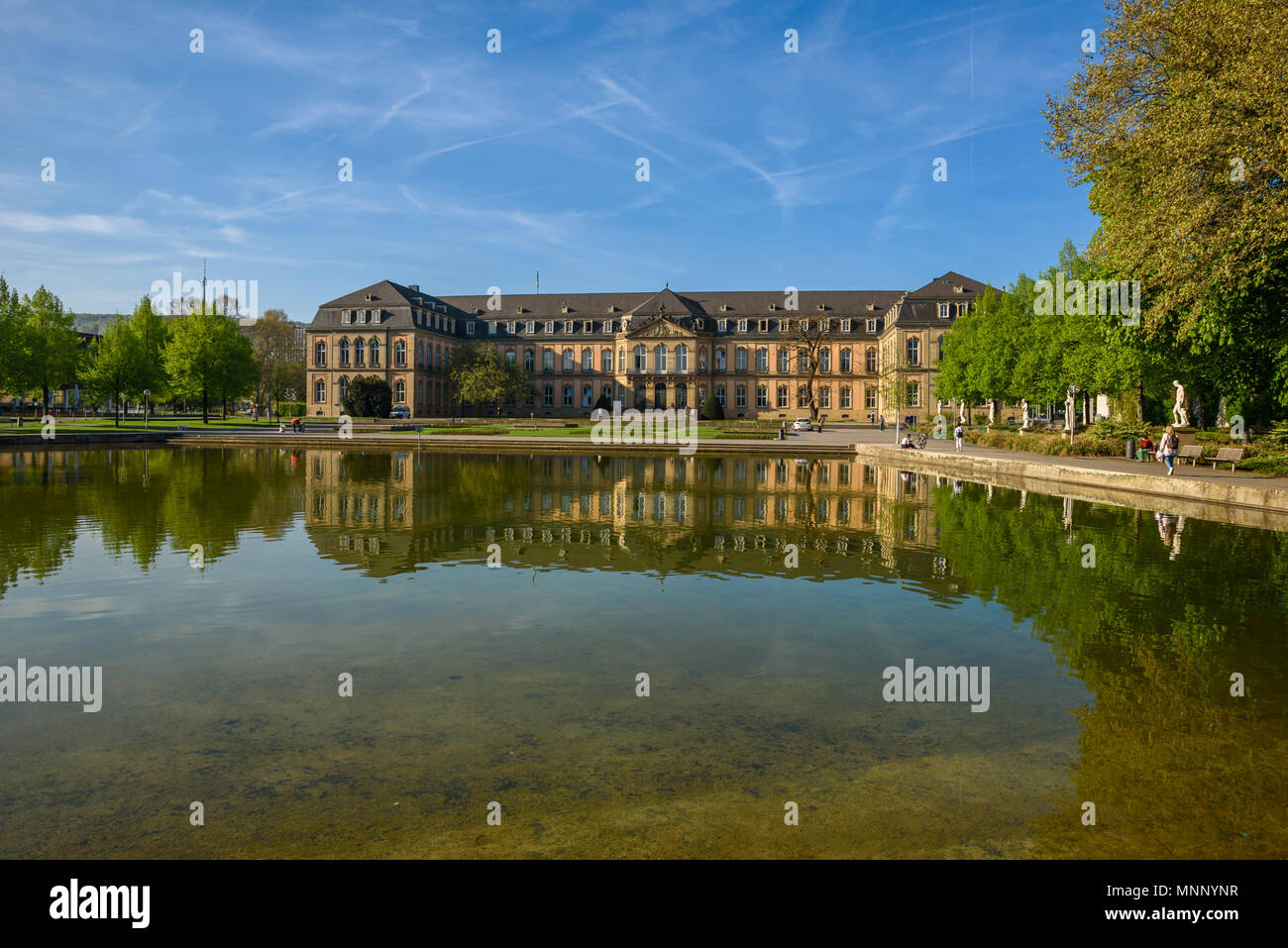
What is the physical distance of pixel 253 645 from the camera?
8.59 meters

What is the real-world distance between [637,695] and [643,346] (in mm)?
89965

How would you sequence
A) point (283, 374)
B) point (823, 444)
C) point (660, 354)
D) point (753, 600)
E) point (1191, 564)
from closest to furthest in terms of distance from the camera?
point (753, 600) < point (1191, 564) < point (823, 444) < point (660, 354) < point (283, 374)

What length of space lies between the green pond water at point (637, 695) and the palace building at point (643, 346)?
243ft

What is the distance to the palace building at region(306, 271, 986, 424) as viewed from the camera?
292ft

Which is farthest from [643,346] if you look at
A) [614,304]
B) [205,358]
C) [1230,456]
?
[1230,456]

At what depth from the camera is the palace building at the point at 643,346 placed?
88.9m

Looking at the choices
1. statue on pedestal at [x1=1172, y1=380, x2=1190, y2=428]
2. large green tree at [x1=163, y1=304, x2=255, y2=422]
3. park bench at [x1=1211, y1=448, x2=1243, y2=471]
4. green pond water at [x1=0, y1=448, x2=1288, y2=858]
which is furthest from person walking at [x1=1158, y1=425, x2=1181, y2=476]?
large green tree at [x1=163, y1=304, x2=255, y2=422]

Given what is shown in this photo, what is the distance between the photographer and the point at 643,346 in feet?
314

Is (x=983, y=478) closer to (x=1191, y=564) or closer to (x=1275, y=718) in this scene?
(x=1191, y=564)

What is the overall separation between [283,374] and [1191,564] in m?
105

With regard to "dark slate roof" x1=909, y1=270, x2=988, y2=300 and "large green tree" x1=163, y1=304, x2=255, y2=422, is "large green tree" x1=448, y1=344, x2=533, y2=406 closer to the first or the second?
"large green tree" x1=163, y1=304, x2=255, y2=422

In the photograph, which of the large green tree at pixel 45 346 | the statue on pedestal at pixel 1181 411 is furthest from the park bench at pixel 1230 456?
the large green tree at pixel 45 346
